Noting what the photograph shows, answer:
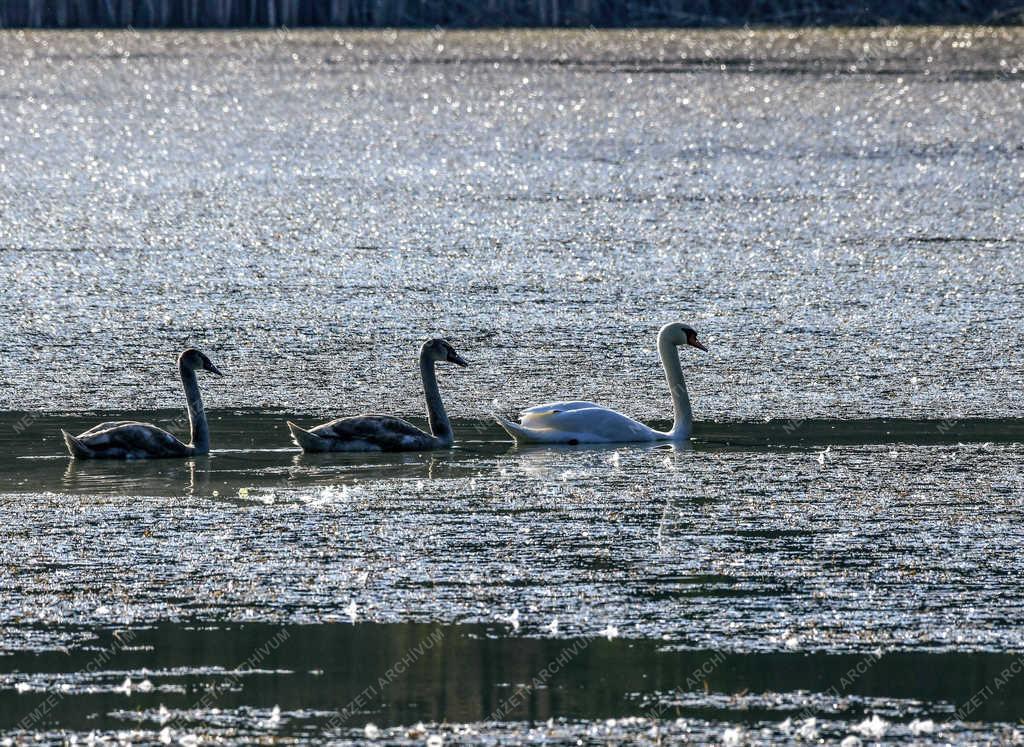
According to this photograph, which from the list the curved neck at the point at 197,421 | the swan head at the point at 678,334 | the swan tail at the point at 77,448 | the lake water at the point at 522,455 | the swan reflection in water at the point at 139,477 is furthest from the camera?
the swan head at the point at 678,334

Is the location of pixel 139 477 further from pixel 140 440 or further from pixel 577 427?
pixel 577 427

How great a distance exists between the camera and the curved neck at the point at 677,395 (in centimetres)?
954

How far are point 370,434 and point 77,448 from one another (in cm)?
123

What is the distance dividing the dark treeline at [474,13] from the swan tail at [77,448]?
4304cm

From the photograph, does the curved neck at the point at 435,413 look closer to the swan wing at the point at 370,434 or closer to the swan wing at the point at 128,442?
the swan wing at the point at 370,434

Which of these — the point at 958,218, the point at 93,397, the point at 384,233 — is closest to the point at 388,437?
the point at 93,397

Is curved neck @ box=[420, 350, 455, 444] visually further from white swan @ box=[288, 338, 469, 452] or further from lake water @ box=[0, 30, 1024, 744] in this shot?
lake water @ box=[0, 30, 1024, 744]

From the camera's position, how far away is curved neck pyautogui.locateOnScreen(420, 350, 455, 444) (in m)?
9.46

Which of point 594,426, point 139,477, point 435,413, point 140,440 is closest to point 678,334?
point 594,426

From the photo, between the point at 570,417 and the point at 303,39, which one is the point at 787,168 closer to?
the point at 570,417

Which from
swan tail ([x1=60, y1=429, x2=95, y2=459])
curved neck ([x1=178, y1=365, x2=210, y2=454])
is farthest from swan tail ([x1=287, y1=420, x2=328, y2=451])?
swan tail ([x1=60, y1=429, x2=95, y2=459])

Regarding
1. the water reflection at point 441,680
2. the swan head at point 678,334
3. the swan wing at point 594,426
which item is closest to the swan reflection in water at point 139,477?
the swan wing at point 594,426

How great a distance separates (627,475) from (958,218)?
948cm

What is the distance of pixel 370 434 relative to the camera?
905cm
